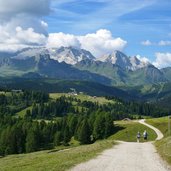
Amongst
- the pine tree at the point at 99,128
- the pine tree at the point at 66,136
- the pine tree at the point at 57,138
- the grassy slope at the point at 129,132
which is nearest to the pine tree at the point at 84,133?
the pine tree at the point at 99,128

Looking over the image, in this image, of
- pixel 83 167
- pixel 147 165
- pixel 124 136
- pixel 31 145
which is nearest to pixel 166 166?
pixel 147 165

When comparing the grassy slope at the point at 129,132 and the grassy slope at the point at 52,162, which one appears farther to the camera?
the grassy slope at the point at 129,132

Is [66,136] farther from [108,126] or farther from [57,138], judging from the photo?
[108,126]

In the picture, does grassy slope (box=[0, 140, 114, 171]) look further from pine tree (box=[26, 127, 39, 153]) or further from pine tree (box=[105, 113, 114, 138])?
pine tree (box=[105, 113, 114, 138])

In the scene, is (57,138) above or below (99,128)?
below

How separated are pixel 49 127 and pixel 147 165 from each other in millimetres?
155803

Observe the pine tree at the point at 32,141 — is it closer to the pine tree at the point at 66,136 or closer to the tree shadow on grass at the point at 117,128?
the pine tree at the point at 66,136

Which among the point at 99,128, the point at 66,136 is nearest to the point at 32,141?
the point at 66,136

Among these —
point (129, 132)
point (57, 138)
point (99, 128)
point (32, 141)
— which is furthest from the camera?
point (57, 138)

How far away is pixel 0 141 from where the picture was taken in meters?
160

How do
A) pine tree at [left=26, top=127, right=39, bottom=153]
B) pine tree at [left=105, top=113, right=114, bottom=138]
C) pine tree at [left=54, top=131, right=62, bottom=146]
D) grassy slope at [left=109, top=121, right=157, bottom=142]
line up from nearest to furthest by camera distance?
1. grassy slope at [left=109, top=121, right=157, bottom=142]
2. pine tree at [left=26, top=127, right=39, bottom=153]
3. pine tree at [left=105, top=113, right=114, bottom=138]
4. pine tree at [left=54, top=131, right=62, bottom=146]

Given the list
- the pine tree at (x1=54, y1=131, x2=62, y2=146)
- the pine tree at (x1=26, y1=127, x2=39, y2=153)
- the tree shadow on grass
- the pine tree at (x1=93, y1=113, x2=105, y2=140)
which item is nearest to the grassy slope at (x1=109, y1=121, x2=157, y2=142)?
the tree shadow on grass

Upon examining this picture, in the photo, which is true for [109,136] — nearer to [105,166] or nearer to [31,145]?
[31,145]

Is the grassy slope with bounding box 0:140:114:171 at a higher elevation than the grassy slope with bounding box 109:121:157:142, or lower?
higher
